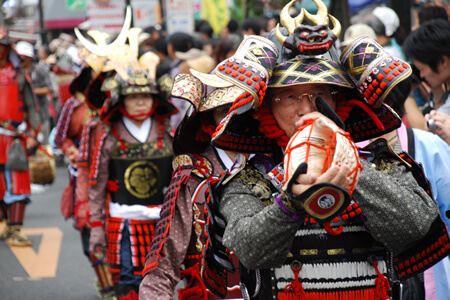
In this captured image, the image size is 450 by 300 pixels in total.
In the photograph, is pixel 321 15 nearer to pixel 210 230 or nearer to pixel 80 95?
pixel 210 230

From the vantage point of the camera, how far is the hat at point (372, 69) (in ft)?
7.43

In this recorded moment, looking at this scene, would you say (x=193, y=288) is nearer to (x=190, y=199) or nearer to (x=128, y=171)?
(x=190, y=199)

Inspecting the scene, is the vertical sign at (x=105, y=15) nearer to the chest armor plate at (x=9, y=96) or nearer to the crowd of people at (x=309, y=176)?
the chest armor plate at (x=9, y=96)

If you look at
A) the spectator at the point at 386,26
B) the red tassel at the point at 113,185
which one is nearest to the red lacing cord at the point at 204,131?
the red tassel at the point at 113,185

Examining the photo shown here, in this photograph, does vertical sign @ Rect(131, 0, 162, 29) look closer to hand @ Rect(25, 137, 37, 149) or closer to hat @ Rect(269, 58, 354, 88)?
hand @ Rect(25, 137, 37, 149)

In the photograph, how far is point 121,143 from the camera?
5.23m

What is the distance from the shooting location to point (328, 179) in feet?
6.07

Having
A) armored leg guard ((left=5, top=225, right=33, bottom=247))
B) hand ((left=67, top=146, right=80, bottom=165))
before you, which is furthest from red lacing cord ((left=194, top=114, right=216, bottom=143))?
armored leg guard ((left=5, top=225, right=33, bottom=247))

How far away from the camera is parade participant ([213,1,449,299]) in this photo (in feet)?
7.10

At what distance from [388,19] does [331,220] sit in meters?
6.42

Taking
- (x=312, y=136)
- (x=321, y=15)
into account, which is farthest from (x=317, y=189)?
(x=321, y=15)

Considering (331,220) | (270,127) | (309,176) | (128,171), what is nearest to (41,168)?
(128,171)

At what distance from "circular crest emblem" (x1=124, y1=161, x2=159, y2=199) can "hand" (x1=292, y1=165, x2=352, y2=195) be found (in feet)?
11.0

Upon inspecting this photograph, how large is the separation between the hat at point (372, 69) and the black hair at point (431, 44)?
2.12m
